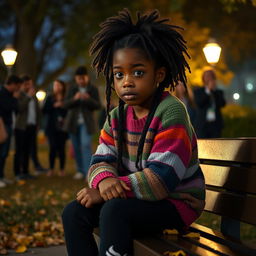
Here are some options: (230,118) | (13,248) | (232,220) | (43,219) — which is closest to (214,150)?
(232,220)

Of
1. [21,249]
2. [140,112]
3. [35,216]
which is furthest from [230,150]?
[35,216]

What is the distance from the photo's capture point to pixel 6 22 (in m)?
28.3

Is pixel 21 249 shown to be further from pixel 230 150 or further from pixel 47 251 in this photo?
pixel 230 150

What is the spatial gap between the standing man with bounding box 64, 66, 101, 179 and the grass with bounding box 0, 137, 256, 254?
946 mm

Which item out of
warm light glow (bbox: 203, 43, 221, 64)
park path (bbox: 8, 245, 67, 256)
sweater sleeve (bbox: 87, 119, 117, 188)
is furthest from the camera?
warm light glow (bbox: 203, 43, 221, 64)

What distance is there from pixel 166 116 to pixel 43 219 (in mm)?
3819

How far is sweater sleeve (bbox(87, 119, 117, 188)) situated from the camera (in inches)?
122

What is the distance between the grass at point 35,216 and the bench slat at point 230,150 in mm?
2000

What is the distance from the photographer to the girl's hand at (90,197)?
300 centimetres

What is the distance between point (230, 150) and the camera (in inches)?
133

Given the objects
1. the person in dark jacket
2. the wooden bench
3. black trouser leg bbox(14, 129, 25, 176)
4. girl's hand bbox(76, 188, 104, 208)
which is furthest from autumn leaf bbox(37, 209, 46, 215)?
the person in dark jacket

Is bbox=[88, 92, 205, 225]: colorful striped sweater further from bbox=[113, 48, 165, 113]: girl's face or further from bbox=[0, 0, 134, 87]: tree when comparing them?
bbox=[0, 0, 134, 87]: tree

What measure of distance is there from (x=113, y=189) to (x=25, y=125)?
8.47 m

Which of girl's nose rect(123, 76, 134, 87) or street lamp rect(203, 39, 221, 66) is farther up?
street lamp rect(203, 39, 221, 66)
